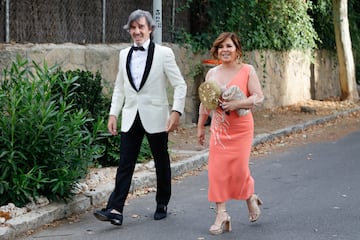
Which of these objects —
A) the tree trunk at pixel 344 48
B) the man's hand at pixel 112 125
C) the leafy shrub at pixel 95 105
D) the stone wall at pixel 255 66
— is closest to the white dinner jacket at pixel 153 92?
the man's hand at pixel 112 125

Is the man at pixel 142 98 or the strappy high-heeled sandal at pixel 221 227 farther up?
the man at pixel 142 98

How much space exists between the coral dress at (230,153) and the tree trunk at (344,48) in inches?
527

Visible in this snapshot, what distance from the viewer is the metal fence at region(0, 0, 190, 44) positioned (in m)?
9.95

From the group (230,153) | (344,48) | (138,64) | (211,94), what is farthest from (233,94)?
(344,48)

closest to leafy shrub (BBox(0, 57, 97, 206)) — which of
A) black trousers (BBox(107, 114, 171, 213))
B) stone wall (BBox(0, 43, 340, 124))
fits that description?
black trousers (BBox(107, 114, 171, 213))

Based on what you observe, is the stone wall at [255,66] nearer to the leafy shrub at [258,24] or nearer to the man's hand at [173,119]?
the leafy shrub at [258,24]

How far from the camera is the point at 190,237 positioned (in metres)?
5.96

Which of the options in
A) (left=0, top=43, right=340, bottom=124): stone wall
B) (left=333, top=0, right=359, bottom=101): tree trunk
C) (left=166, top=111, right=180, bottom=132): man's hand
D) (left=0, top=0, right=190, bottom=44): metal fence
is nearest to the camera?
(left=166, top=111, right=180, bottom=132): man's hand

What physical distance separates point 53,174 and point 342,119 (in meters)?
11.3

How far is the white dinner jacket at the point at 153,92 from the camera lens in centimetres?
638

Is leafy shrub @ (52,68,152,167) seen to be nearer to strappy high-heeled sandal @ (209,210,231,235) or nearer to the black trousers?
the black trousers

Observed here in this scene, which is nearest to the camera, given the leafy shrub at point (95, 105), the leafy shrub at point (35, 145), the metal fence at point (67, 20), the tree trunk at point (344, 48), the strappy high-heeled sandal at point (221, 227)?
the strappy high-heeled sandal at point (221, 227)

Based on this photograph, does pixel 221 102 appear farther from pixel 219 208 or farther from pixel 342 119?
pixel 342 119

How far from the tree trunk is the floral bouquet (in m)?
13.5
